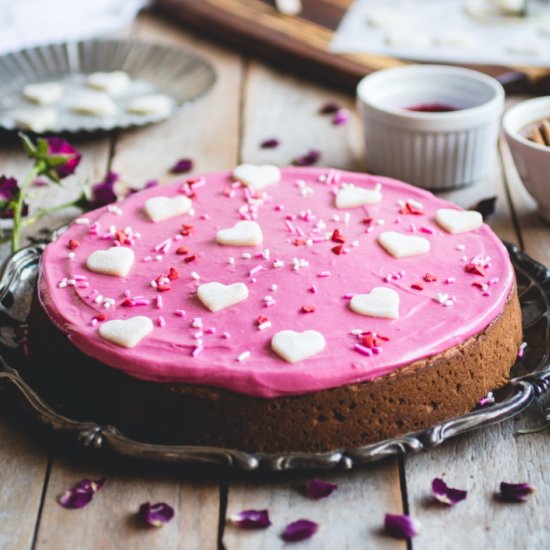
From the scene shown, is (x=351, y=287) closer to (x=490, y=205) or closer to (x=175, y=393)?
(x=175, y=393)

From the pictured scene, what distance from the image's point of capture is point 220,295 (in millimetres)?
1441

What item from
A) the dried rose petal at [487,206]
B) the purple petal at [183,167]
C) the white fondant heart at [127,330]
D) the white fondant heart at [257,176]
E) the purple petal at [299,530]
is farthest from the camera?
the purple petal at [183,167]

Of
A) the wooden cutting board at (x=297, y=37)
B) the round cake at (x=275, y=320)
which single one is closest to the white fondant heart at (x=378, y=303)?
the round cake at (x=275, y=320)

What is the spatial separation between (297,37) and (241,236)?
1567 mm

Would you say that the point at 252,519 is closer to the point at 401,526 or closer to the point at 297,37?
the point at 401,526

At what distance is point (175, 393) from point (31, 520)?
28cm

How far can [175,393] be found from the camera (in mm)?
1331

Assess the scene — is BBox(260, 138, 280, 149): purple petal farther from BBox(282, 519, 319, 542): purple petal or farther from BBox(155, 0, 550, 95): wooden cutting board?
BBox(282, 519, 319, 542): purple petal

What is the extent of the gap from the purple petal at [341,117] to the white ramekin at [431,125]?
0.33 m

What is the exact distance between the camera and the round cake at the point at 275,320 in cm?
132

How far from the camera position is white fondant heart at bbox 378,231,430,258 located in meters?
1.57

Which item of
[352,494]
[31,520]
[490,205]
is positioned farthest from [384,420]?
[490,205]

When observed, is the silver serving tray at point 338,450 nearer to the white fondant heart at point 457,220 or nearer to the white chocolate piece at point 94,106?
the white fondant heart at point 457,220

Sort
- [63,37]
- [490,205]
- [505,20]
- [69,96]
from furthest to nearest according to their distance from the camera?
1. [63,37]
2. [505,20]
3. [69,96]
4. [490,205]
